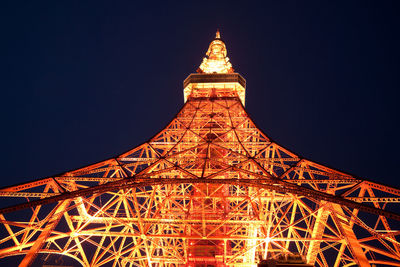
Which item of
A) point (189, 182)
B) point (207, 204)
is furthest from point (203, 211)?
point (207, 204)

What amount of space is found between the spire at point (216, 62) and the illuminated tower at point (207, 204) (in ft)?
0.47

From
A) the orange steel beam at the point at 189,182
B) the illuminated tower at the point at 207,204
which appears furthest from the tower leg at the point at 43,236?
the orange steel beam at the point at 189,182

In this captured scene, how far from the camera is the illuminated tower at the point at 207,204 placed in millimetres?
7781

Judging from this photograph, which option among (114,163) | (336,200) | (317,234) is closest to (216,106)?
(114,163)

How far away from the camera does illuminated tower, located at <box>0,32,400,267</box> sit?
25.5ft

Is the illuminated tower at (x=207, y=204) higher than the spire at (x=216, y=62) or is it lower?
lower

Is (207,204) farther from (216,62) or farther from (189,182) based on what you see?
(216,62)

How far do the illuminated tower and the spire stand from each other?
14 centimetres

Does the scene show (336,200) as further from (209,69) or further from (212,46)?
(212,46)

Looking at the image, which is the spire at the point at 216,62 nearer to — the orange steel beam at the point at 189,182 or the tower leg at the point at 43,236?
the orange steel beam at the point at 189,182

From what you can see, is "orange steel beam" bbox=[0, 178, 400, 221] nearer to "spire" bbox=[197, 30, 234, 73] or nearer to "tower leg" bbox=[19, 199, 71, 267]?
"tower leg" bbox=[19, 199, 71, 267]

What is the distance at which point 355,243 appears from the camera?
7152mm

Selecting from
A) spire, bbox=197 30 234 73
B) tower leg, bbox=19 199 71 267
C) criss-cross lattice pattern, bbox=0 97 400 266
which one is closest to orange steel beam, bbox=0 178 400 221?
criss-cross lattice pattern, bbox=0 97 400 266

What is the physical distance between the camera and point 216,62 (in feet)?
89.4
